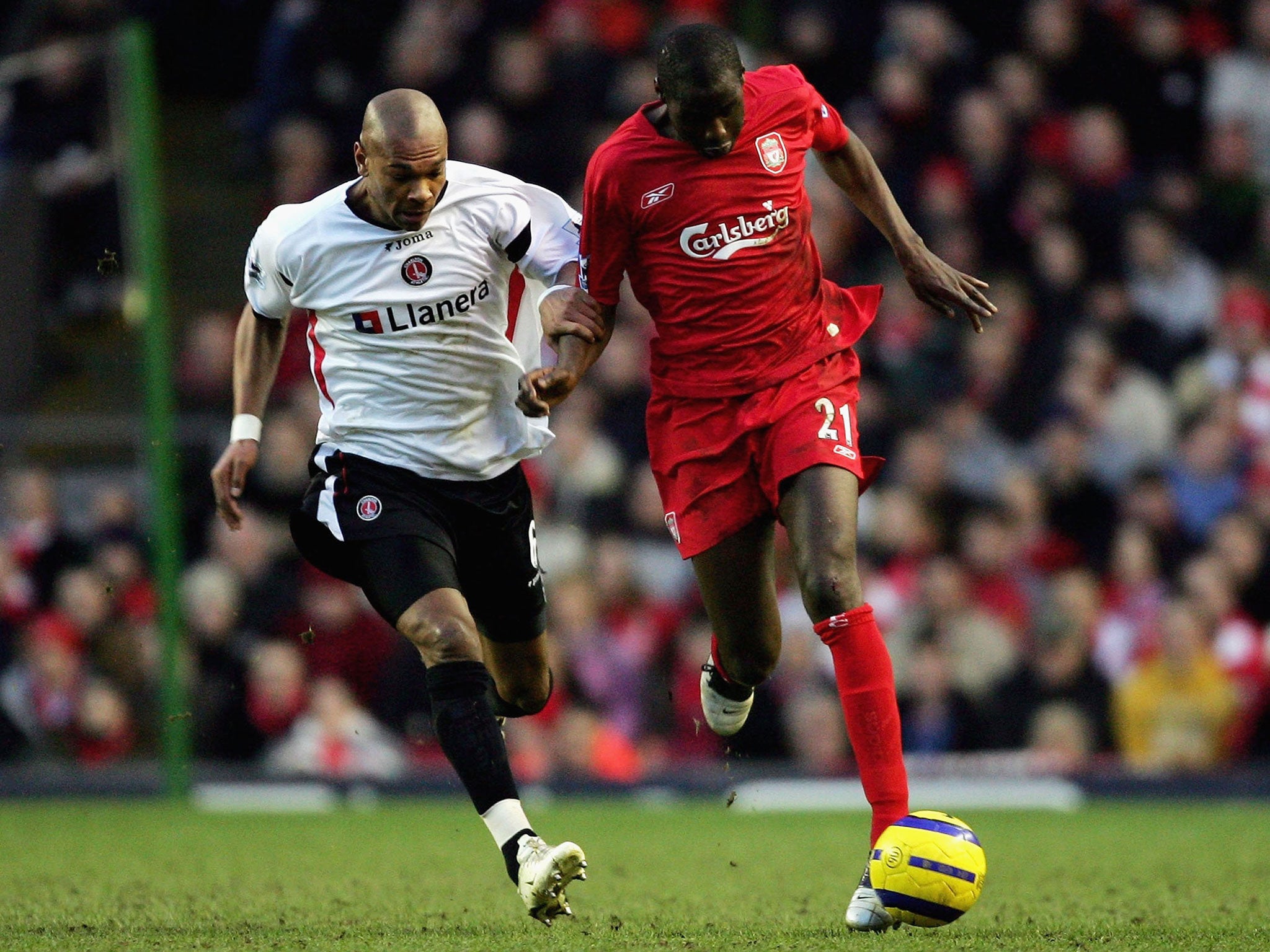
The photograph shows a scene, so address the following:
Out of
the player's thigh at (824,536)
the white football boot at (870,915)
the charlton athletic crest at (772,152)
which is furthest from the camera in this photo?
the charlton athletic crest at (772,152)

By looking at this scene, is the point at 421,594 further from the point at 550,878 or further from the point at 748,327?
the point at 748,327

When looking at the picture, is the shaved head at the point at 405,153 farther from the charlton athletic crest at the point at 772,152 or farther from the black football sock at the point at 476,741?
the black football sock at the point at 476,741

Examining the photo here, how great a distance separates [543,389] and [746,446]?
732 millimetres

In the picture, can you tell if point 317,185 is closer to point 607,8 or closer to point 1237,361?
point 607,8

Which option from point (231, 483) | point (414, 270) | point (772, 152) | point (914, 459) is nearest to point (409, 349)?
point (414, 270)

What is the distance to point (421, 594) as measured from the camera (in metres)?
5.59

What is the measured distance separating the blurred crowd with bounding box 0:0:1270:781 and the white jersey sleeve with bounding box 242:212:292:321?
145 inches

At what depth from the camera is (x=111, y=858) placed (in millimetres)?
7707

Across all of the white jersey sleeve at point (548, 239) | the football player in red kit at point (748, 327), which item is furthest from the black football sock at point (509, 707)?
the white jersey sleeve at point (548, 239)

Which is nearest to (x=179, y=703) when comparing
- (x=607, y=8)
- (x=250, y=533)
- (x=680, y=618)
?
(x=250, y=533)

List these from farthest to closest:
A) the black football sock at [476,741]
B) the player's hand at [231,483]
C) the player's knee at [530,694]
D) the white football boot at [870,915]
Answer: the player's knee at [530,694]
the player's hand at [231,483]
the black football sock at [476,741]
the white football boot at [870,915]

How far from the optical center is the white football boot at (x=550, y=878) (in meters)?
5.00

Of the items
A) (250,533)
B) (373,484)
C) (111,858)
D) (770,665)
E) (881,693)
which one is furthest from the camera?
(250,533)

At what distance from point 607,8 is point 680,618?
4932 mm
